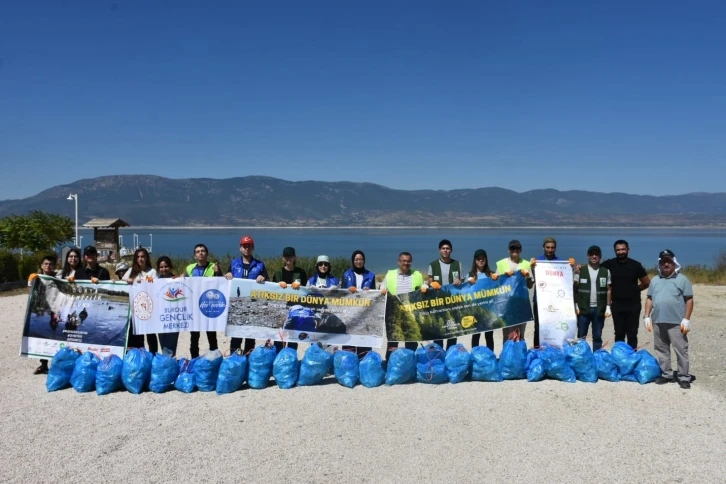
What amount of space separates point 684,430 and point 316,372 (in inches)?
163

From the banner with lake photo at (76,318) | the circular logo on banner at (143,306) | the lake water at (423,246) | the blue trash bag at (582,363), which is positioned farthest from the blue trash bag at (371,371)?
the lake water at (423,246)

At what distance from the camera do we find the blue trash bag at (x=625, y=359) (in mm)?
6863

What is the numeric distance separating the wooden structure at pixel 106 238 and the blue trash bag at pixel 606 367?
2402 centimetres

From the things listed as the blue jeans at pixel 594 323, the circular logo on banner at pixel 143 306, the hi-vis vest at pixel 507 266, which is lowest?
the blue jeans at pixel 594 323

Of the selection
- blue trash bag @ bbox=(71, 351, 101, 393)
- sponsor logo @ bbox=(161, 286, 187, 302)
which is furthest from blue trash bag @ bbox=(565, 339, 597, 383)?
blue trash bag @ bbox=(71, 351, 101, 393)

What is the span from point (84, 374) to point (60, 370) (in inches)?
15.3

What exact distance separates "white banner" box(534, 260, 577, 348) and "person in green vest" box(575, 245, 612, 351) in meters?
0.14

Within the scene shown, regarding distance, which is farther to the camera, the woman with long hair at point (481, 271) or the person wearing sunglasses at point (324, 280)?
the woman with long hair at point (481, 271)

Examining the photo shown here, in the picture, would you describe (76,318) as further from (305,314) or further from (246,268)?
(305,314)

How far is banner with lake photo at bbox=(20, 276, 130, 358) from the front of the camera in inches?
280

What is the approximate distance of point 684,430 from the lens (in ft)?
18.0

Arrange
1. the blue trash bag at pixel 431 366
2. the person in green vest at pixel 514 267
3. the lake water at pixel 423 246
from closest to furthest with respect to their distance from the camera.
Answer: the blue trash bag at pixel 431 366 → the person in green vest at pixel 514 267 → the lake water at pixel 423 246

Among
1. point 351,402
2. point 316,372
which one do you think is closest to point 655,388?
point 351,402

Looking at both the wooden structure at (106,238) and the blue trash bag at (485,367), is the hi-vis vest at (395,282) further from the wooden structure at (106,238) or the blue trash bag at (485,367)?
the wooden structure at (106,238)
